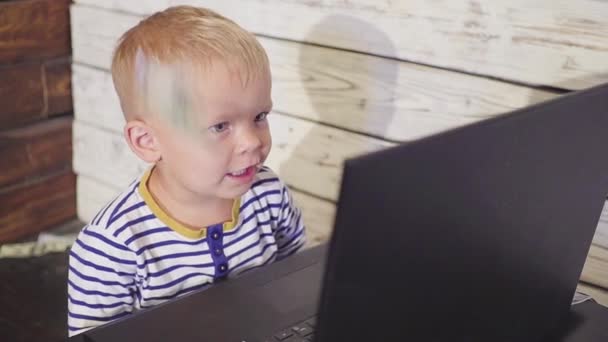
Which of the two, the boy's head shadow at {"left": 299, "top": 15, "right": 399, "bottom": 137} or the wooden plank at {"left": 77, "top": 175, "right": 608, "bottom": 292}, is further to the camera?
the boy's head shadow at {"left": 299, "top": 15, "right": 399, "bottom": 137}

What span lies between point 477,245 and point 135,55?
506mm

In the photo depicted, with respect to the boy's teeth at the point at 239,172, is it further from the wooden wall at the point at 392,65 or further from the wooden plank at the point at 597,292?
the wooden plank at the point at 597,292

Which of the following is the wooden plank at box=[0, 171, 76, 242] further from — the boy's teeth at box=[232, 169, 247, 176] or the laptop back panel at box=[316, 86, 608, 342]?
the laptop back panel at box=[316, 86, 608, 342]

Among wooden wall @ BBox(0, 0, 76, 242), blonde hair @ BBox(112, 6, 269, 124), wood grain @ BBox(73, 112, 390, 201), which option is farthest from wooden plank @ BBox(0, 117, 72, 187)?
blonde hair @ BBox(112, 6, 269, 124)

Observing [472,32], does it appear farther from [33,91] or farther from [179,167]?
[33,91]

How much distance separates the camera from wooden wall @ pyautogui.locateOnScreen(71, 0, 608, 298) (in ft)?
3.18

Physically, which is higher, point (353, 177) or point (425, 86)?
point (353, 177)

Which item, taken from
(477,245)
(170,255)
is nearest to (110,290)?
(170,255)

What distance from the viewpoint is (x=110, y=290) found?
842 millimetres

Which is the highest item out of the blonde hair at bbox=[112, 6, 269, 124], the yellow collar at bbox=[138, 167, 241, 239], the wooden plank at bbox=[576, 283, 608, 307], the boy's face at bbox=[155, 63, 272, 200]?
the blonde hair at bbox=[112, 6, 269, 124]

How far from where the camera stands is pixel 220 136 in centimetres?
79

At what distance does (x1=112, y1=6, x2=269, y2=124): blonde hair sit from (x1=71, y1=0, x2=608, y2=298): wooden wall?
1.26 ft

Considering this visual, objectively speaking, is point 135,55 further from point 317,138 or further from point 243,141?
point 317,138

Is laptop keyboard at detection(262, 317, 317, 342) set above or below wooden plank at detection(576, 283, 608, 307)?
above
